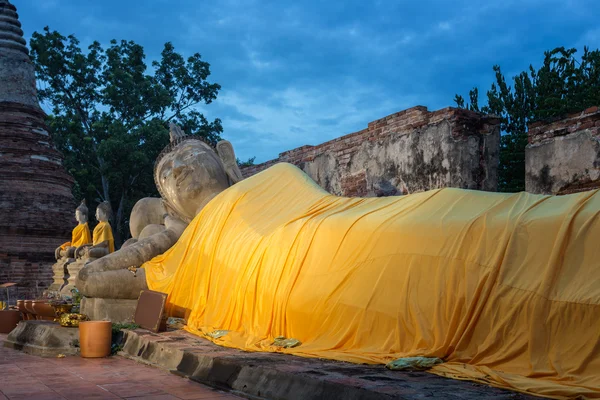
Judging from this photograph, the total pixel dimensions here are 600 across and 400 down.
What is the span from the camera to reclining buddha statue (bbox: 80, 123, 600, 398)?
3.07 metres

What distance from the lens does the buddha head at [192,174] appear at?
6.79 m

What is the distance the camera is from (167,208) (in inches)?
283

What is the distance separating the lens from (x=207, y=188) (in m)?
6.84

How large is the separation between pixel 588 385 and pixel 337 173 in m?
5.28

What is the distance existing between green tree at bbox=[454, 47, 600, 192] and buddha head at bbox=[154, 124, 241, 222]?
8.65m

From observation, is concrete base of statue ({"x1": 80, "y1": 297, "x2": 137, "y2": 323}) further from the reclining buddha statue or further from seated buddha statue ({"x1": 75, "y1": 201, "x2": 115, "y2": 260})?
seated buddha statue ({"x1": 75, "y1": 201, "x2": 115, "y2": 260})

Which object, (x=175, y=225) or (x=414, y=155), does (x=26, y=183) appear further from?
(x=414, y=155)

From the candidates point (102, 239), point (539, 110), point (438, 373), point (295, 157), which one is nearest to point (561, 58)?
point (539, 110)

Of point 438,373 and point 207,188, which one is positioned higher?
point 207,188

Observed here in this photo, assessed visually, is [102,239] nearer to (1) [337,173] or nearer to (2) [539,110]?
(1) [337,173]

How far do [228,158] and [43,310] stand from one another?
8.51ft

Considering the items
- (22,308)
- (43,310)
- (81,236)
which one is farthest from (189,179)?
(81,236)

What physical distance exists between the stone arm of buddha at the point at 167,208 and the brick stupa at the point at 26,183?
A: 31.3 feet

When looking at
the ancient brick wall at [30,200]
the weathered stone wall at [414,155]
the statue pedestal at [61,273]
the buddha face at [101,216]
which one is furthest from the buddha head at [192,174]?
the ancient brick wall at [30,200]
